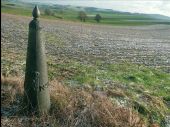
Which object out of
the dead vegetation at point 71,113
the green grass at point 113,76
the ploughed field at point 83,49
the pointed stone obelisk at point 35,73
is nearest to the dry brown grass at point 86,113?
the dead vegetation at point 71,113

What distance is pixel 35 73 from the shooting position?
9.19 meters

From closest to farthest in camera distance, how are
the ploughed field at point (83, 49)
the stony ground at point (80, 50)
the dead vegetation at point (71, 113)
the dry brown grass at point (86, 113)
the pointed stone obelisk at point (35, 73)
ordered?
the pointed stone obelisk at point (35, 73) → the dead vegetation at point (71, 113) → the dry brown grass at point (86, 113) → the stony ground at point (80, 50) → the ploughed field at point (83, 49)

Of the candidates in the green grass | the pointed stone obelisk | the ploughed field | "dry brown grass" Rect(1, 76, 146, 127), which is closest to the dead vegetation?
"dry brown grass" Rect(1, 76, 146, 127)

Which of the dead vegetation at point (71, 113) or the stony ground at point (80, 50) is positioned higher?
the dead vegetation at point (71, 113)

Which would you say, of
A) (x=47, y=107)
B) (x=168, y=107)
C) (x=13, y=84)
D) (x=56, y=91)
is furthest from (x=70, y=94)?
(x=168, y=107)

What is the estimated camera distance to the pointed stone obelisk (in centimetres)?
912

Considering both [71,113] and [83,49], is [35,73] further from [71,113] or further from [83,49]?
[83,49]

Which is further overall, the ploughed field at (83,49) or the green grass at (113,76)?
the ploughed field at (83,49)

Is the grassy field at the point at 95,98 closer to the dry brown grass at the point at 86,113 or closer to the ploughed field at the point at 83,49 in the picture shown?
the dry brown grass at the point at 86,113

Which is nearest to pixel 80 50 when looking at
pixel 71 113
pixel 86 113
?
pixel 86 113

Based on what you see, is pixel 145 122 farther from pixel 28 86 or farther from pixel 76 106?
pixel 28 86

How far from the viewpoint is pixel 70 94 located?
1052cm

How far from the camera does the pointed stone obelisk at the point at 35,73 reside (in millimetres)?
9117

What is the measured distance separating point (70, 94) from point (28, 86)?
1572mm
